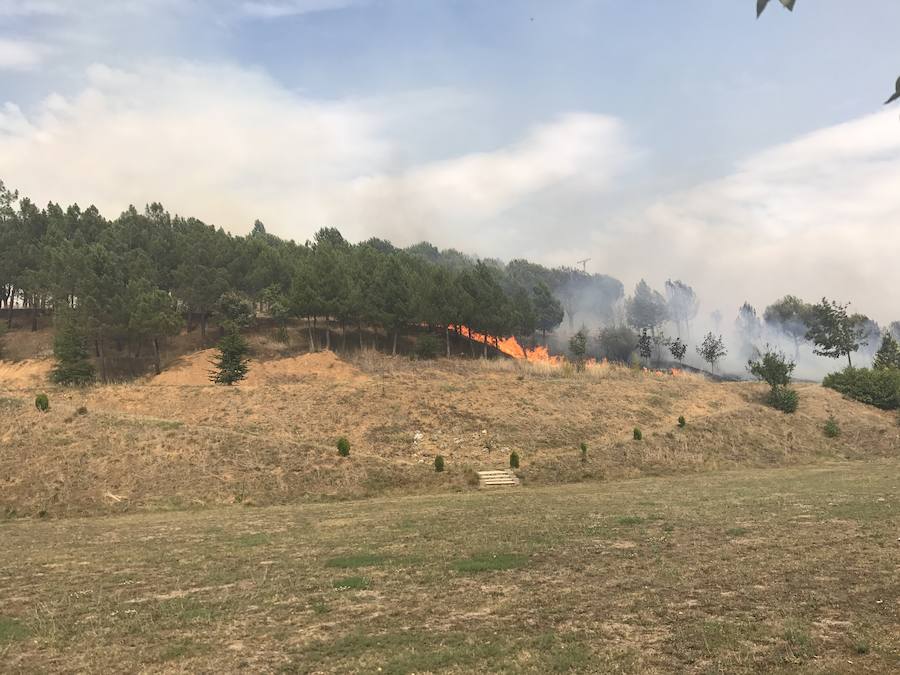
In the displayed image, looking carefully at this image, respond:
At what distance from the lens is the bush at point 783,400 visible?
48.8 meters

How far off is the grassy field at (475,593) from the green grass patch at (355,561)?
9 centimetres

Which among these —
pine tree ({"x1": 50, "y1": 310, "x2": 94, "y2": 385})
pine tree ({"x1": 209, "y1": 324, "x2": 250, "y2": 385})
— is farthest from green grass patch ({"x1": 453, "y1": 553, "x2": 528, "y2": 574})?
pine tree ({"x1": 50, "y1": 310, "x2": 94, "y2": 385})

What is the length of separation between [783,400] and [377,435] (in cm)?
3671

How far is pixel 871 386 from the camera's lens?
52906 mm

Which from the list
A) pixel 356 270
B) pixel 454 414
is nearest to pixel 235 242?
pixel 356 270

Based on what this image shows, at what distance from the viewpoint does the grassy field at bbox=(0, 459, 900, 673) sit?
7559 mm

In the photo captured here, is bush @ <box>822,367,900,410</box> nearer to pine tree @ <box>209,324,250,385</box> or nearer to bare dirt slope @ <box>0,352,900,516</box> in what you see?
bare dirt slope @ <box>0,352,900,516</box>

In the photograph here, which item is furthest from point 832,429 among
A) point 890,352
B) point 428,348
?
point 890,352

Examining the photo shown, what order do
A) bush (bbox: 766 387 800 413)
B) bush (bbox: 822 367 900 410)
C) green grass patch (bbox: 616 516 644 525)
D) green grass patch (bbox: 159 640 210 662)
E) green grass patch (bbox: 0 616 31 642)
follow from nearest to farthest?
green grass patch (bbox: 159 640 210 662) → green grass patch (bbox: 0 616 31 642) → green grass patch (bbox: 616 516 644 525) → bush (bbox: 766 387 800 413) → bush (bbox: 822 367 900 410)

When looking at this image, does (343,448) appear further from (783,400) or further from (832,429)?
(783,400)

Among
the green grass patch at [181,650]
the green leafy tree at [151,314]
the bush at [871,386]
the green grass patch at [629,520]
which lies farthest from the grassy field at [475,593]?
the bush at [871,386]

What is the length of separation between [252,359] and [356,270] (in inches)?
755

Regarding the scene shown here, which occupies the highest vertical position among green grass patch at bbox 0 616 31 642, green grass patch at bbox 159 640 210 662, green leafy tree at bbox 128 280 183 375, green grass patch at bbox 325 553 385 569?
green leafy tree at bbox 128 280 183 375

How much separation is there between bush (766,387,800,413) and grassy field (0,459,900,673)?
32.0 m
